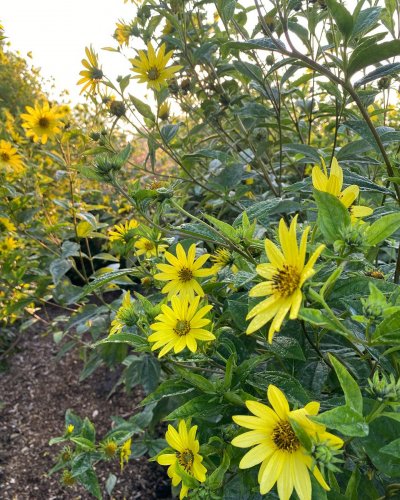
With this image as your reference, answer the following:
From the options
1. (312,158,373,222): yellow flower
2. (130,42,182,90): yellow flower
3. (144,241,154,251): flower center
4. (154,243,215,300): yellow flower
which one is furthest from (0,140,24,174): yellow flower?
(312,158,373,222): yellow flower

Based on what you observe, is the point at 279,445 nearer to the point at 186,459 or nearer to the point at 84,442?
the point at 186,459

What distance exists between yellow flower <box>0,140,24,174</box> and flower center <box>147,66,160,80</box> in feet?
2.48

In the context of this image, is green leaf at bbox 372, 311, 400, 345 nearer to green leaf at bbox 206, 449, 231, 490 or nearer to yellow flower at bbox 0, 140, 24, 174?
green leaf at bbox 206, 449, 231, 490

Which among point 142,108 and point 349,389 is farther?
point 142,108

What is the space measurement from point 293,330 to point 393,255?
61 cm

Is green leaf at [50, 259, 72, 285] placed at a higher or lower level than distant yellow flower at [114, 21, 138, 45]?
lower

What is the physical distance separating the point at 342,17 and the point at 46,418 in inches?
80.3

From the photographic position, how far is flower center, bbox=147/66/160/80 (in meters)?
1.09

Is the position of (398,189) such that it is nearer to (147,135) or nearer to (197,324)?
(197,324)

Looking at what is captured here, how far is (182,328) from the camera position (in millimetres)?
600

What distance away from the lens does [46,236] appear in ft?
5.46

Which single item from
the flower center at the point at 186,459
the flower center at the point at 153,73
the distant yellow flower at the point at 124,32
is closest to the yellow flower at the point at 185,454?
the flower center at the point at 186,459

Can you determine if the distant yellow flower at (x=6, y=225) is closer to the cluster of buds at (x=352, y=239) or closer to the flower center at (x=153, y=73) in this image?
the flower center at (x=153, y=73)

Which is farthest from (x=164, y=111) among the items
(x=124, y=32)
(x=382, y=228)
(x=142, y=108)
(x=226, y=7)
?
(x=382, y=228)
